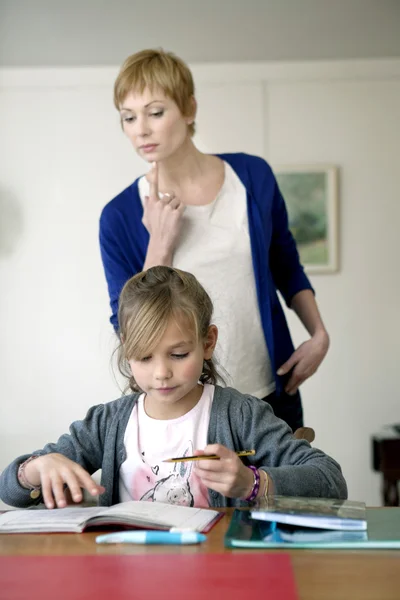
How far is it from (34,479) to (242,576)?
61 cm

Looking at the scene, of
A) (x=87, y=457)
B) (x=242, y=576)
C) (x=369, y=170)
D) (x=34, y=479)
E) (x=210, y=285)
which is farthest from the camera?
(x=369, y=170)

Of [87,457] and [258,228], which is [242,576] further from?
[258,228]

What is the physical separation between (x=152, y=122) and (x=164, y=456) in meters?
0.80

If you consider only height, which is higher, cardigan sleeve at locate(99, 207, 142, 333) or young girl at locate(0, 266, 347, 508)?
cardigan sleeve at locate(99, 207, 142, 333)

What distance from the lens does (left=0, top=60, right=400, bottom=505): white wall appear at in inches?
188

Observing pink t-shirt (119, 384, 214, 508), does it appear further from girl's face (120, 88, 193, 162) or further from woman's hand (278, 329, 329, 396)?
girl's face (120, 88, 193, 162)

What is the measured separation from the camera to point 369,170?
479 cm

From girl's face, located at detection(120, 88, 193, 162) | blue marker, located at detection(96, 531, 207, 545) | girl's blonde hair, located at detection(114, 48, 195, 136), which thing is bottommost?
blue marker, located at detection(96, 531, 207, 545)

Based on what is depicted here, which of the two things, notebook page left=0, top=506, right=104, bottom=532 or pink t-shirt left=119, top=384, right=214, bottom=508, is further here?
pink t-shirt left=119, top=384, right=214, bottom=508

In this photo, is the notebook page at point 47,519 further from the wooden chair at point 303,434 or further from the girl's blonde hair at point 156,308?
the wooden chair at point 303,434

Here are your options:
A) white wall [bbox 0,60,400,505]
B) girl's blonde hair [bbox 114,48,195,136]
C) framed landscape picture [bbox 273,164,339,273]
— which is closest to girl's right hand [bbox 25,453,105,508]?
girl's blonde hair [bbox 114,48,195,136]

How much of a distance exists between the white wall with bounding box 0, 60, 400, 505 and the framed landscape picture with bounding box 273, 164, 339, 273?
0.23ft

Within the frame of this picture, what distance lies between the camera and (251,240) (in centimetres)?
201

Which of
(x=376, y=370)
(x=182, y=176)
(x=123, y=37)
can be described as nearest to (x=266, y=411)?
(x=182, y=176)
